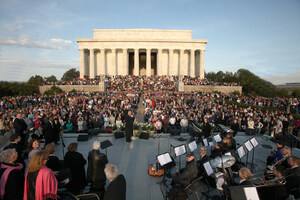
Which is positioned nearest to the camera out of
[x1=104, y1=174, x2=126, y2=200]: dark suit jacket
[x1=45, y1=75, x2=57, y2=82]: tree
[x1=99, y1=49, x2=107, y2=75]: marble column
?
[x1=104, y1=174, x2=126, y2=200]: dark suit jacket

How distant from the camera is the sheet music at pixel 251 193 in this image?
9.85 ft

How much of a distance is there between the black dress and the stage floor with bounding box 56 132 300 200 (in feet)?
4.82

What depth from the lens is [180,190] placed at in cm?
396

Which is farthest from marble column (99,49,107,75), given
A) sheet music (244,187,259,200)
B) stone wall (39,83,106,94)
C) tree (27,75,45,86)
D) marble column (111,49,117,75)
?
sheet music (244,187,259,200)

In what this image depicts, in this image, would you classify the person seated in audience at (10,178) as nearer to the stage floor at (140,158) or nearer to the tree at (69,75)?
the stage floor at (140,158)

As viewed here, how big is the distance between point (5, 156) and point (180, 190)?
3.97 m

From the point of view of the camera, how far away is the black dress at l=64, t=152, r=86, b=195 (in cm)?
428

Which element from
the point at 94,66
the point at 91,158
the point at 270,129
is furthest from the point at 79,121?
the point at 94,66

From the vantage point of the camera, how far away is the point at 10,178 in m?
3.42

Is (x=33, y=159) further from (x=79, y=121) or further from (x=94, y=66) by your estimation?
(x=94, y=66)

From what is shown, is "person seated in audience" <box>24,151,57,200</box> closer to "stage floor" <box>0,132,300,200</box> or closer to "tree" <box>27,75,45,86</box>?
"stage floor" <box>0,132,300,200</box>

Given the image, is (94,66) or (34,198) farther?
(94,66)

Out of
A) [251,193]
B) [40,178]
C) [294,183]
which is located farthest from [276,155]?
[40,178]

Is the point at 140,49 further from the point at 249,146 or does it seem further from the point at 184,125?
the point at 249,146
